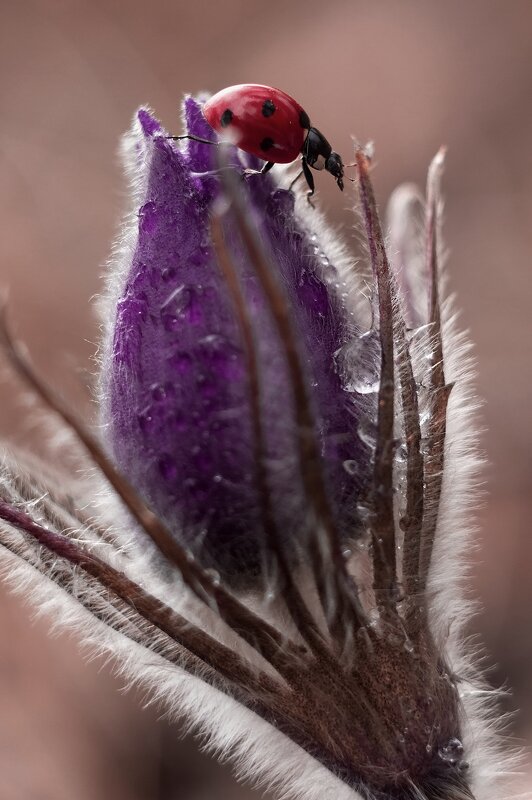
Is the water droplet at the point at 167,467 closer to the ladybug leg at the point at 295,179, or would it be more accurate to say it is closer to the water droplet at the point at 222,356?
the water droplet at the point at 222,356

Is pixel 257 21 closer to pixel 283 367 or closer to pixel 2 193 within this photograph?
pixel 2 193

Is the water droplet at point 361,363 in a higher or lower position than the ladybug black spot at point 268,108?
lower

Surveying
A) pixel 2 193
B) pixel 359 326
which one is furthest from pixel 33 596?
pixel 2 193

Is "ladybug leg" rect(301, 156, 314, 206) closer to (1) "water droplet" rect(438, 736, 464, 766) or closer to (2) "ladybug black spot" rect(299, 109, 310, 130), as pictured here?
(2) "ladybug black spot" rect(299, 109, 310, 130)

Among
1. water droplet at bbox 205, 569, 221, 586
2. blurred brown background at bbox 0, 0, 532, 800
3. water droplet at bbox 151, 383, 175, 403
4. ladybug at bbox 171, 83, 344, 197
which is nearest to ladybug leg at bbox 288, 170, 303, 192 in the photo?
ladybug at bbox 171, 83, 344, 197

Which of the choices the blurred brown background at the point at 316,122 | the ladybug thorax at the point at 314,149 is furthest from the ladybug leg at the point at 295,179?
the blurred brown background at the point at 316,122

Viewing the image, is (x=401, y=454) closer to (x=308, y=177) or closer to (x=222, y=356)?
(x=222, y=356)

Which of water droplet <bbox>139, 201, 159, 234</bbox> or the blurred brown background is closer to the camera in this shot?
water droplet <bbox>139, 201, 159, 234</bbox>
